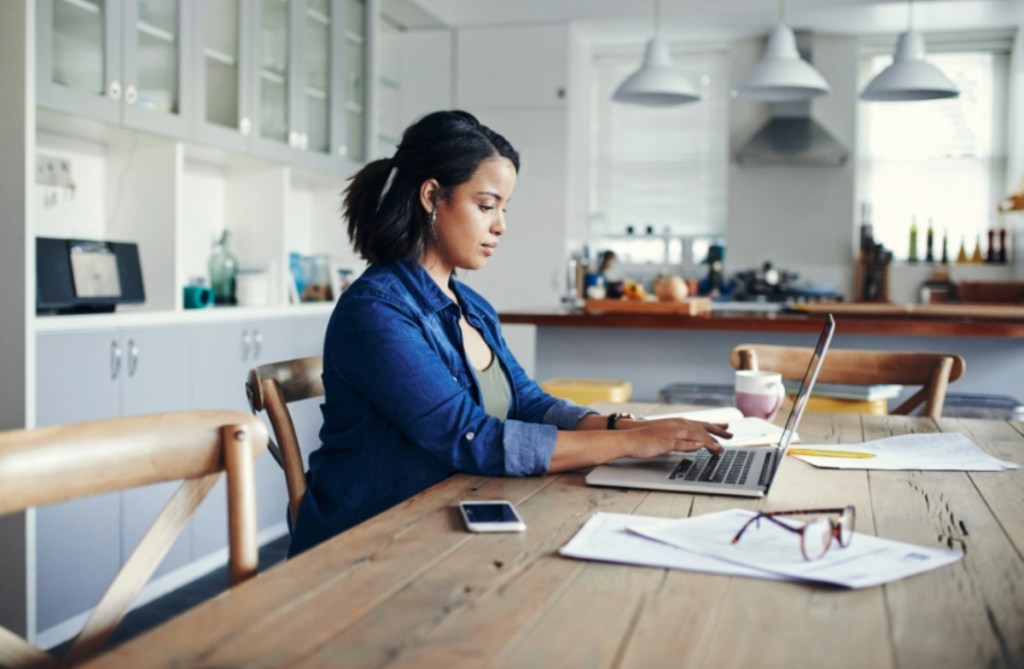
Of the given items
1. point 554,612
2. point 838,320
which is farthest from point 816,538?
point 838,320

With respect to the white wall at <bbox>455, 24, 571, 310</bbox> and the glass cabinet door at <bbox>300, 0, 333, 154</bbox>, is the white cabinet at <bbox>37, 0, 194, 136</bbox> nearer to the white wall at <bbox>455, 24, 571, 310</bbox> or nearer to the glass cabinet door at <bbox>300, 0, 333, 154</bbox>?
the glass cabinet door at <bbox>300, 0, 333, 154</bbox>

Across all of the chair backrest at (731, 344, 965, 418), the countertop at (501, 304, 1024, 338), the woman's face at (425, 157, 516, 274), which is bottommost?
the chair backrest at (731, 344, 965, 418)

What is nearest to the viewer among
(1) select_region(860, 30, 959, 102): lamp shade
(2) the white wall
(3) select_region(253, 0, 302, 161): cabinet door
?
(3) select_region(253, 0, 302, 161): cabinet door

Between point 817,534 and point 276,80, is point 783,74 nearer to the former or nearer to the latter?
point 276,80

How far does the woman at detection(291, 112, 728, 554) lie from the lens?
4.68 feet

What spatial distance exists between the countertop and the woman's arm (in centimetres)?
191

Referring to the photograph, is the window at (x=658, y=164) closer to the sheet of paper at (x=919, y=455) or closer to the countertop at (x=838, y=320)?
the countertop at (x=838, y=320)

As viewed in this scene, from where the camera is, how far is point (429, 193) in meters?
1.71

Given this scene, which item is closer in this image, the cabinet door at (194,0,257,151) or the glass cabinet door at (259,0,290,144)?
the cabinet door at (194,0,257,151)

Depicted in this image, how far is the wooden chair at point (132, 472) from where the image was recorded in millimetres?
883

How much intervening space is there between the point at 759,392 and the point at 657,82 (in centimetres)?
281

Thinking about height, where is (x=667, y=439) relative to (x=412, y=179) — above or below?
below

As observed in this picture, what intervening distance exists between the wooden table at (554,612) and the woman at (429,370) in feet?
0.93

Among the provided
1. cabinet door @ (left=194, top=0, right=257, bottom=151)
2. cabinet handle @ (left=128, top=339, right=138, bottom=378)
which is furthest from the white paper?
cabinet door @ (left=194, top=0, right=257, bottom=151)
